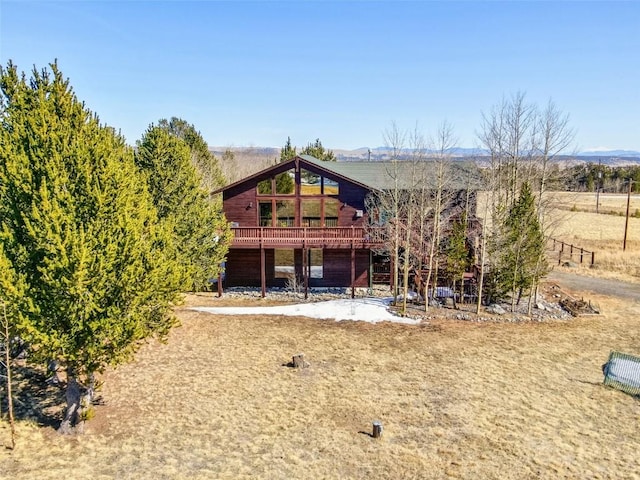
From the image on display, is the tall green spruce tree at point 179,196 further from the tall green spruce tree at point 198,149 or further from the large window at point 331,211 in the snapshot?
the tall green spruce tree at point 198,149

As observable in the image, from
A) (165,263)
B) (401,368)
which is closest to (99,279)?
(165,263)

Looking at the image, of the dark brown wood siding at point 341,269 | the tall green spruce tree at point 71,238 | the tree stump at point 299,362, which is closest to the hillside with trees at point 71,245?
the tall green spruce tree at point 71,238

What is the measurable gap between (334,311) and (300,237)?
4654mm

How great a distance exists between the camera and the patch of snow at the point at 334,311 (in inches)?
825

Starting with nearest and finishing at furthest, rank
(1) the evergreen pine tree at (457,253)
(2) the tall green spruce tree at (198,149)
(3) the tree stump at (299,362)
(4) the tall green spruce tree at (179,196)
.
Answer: (3) the tree stump at (299,362) → (4) the tall green spruce tree at (179,196) → (1) the evergreen pine tree at (457,253) → (2) the tall green spruce tree at (198,149)

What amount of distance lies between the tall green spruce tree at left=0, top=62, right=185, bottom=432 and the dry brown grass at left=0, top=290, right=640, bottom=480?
199 centimetres

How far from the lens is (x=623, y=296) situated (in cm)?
2489

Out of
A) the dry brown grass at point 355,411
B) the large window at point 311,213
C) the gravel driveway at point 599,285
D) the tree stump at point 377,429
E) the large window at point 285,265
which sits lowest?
the gravel driveway at point 599,285

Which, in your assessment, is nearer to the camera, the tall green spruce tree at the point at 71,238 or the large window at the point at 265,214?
the tall green spruce tree at the point at 71,238

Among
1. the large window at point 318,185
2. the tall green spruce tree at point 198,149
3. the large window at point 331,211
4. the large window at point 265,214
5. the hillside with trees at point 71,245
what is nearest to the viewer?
the hillside with trees at point 71,245

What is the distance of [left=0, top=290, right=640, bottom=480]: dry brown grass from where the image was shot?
10.3 meters

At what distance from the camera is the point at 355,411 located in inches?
504

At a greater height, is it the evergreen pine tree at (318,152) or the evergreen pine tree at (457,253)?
the evergreen pine tree at (318,152)

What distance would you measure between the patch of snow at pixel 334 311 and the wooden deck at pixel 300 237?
3.20m
